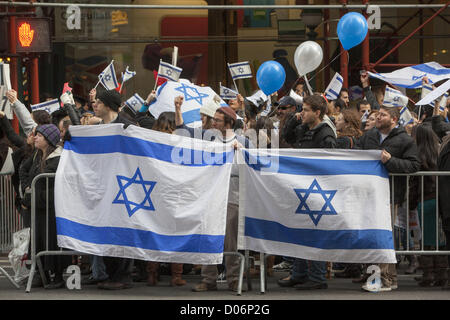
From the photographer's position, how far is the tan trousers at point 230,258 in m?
9.55

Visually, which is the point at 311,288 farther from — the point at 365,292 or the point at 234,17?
the point at 234,17

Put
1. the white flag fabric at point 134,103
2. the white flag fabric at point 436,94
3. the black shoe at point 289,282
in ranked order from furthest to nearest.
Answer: the white flag fabric at point 134,103
the white flag fabric at point 436,94
the black shoe at point 289,282

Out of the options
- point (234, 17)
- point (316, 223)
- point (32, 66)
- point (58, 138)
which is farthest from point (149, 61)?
point (316, 223)

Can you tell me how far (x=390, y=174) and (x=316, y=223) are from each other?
1.04 metres

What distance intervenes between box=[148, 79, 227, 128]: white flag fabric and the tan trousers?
2257mm

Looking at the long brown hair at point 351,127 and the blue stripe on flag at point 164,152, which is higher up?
the long brown hair at point 351,127

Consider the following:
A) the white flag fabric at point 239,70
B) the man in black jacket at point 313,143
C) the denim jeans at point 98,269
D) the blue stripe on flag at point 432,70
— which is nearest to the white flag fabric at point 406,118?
the blue stripe on flag at point 432,70

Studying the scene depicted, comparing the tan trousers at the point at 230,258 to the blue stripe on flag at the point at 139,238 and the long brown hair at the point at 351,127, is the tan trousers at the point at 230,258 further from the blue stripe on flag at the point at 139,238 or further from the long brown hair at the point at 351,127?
the long brown hair at the point at 351,127

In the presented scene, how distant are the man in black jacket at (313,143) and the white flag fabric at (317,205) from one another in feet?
1.20

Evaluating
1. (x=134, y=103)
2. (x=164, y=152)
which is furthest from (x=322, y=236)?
(x=134, y=103)

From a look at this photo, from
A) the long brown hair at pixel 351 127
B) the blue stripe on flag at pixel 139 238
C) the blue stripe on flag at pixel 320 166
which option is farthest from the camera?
the long brown hair at pixel 351 127

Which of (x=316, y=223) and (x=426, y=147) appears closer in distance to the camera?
(x=316, y=223)

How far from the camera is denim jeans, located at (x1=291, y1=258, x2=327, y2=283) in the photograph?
970cm

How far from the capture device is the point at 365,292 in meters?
9.46
